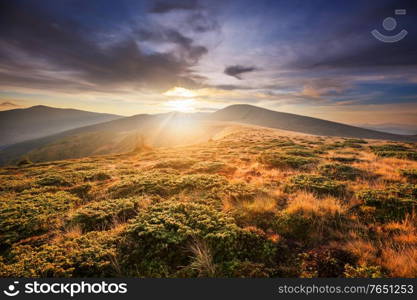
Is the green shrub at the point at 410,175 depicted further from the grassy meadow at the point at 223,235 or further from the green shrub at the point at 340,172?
the grassy meadow at the point at 223,235

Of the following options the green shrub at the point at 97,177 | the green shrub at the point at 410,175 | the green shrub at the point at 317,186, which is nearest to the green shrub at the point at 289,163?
the green shrub at the point at 317,186

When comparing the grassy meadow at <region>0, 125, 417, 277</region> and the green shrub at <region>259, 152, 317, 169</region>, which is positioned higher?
the green shrub at <region>259, 152, 317, 169</region>

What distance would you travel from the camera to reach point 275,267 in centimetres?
362

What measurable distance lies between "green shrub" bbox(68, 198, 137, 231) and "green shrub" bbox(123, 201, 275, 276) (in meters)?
1.24

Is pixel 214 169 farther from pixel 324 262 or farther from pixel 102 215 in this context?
pixel 324 262

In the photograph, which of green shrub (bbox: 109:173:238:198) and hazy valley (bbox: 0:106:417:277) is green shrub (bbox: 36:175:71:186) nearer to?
hazy valley (bbox: 0:106:417:277)

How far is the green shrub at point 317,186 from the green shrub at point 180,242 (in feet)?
12.9

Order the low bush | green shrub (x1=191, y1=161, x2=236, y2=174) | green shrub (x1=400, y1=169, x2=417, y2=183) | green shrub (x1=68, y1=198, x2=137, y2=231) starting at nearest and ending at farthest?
green shrub (x1=68, y1=198, x2=137, y2=231) → the low bush → green shrub (x1=400, y1=169, x2=417, y2=183) → green shrub (x1=191, y1=161, x2=236, y2=174)

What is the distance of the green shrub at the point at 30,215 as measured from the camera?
5352 millimetres

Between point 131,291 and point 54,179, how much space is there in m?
11.3

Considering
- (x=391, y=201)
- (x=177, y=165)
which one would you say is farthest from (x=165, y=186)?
(x=391, y=201)

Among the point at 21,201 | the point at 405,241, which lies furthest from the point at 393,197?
the point at 21,201

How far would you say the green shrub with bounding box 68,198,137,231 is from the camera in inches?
221

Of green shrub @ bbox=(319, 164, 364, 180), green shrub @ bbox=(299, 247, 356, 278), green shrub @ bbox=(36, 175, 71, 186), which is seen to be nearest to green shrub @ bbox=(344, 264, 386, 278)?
green shrub @ bbox=(299, 247, 356, 278)
